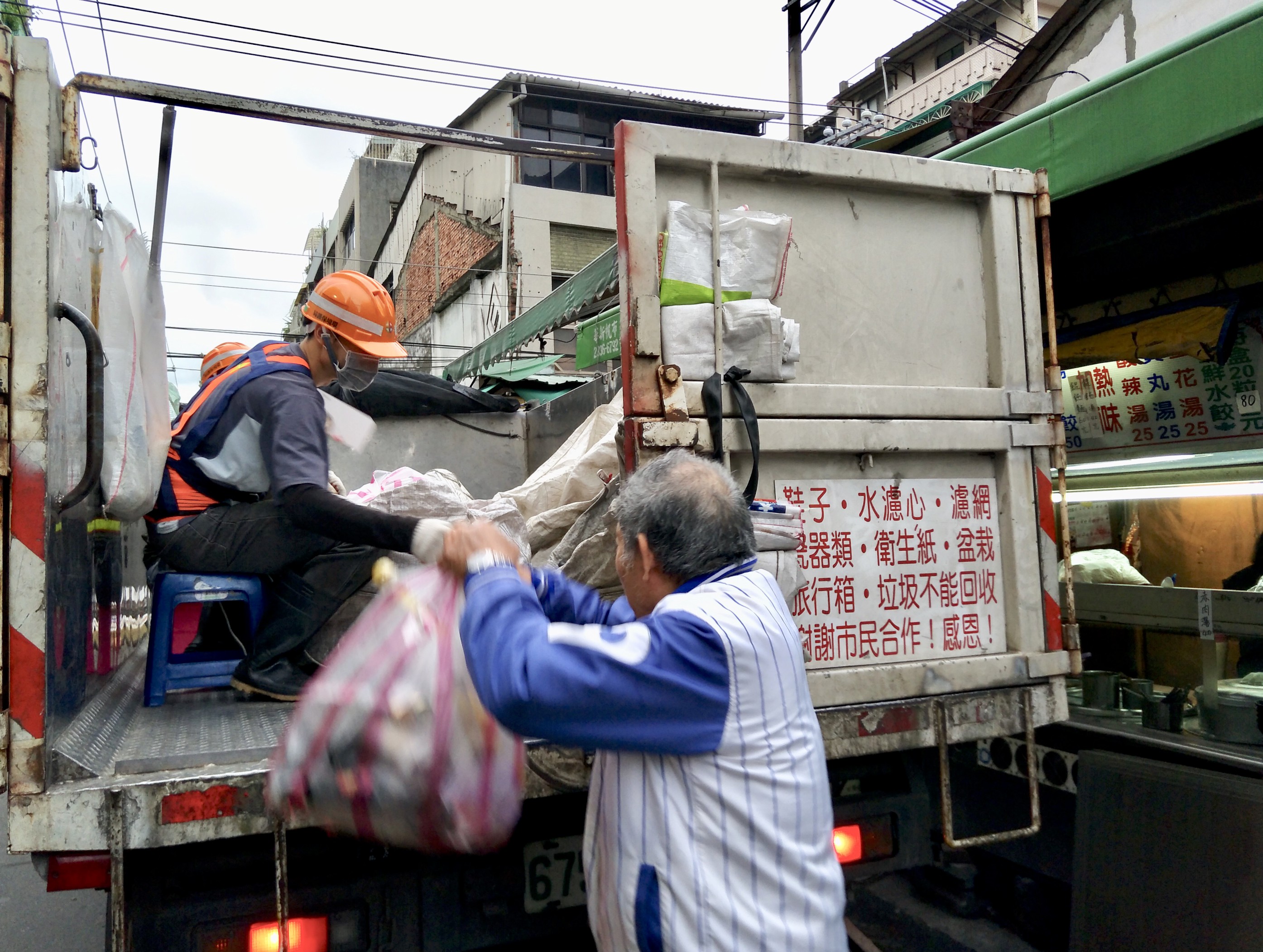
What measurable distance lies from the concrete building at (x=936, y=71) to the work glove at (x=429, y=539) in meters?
13.4

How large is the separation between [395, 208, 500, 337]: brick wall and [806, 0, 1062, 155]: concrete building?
6342mm

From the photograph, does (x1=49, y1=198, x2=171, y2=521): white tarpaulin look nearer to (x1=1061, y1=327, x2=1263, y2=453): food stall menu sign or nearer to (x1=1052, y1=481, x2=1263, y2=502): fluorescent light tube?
(x1=1052, y1=481, x2=1263, y2=502): fluorescent light tube

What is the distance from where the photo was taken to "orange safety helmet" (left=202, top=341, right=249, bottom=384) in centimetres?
346

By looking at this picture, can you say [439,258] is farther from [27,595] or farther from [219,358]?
[27,595]

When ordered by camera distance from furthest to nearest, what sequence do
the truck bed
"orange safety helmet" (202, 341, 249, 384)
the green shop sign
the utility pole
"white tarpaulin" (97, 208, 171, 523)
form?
1. the utility pole
2. the green shop sign
3. "orange safety helmet" (202, 341, 249, 384)
4. "white tarpaulin" (97, 208, 171, 523)
5. the truck bed

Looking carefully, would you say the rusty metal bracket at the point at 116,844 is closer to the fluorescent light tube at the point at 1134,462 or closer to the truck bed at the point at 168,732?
the truck bed at the point at 168,732

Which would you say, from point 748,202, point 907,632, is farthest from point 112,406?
point 907,632

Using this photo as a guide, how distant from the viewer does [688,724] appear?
149 centimetres

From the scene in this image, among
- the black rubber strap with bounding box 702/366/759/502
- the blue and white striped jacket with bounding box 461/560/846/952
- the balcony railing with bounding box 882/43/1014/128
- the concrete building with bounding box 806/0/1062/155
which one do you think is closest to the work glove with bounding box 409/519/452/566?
the blue and white striped jacket with bounding box 461/560/846/952

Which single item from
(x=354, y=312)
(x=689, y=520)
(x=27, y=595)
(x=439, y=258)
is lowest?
(x=27, y=595)

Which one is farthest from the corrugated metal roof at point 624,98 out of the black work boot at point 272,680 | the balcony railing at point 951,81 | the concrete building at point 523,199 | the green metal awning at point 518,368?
the black work boot at point 272,680

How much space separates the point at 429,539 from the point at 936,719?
4.71ft

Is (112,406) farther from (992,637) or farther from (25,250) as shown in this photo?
(992,637)

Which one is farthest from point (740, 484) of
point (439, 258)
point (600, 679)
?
point (439, 258)
